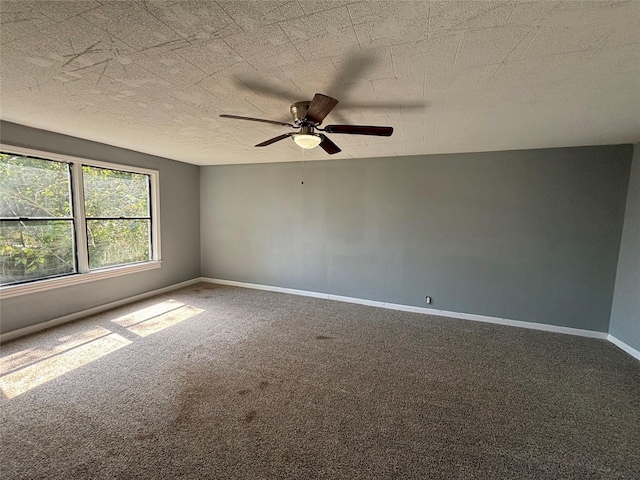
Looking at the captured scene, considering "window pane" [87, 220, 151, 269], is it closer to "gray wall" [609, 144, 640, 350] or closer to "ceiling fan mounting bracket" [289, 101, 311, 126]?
"ceiling fan mounting bracket" [289, 101, 311, 126]

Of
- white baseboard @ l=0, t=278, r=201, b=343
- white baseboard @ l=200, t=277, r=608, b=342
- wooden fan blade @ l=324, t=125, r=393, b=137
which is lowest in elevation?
white baseboard @ l=0, t=278, r=201, b=343

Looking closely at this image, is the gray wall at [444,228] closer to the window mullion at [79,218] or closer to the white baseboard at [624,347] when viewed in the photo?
the white baseboard at [624,347]

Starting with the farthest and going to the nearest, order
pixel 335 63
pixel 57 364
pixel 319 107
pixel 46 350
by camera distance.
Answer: pixel 46 350, pixel 57 364, pixel 319 107, pixel 335 63

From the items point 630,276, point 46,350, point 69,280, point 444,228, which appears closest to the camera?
point 46,350

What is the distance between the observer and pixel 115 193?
4.23 meters

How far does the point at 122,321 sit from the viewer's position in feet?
12.1

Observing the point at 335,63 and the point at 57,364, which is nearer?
the point at 335,63

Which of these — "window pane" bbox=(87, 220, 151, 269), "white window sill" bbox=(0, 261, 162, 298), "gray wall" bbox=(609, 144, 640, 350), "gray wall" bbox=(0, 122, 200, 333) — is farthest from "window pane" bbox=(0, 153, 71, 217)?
"gray wall" bbox=(609, 144, 640, 350)

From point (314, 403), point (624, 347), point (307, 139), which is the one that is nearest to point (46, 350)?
point (314, 403)

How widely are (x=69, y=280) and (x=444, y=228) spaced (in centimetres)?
516

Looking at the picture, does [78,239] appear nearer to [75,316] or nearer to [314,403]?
[75,316]

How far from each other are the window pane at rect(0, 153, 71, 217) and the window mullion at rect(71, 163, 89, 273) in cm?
7

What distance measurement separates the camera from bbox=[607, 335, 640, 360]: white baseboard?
3.03m

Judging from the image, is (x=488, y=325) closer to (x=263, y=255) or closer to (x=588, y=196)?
(x=588, y=196)
